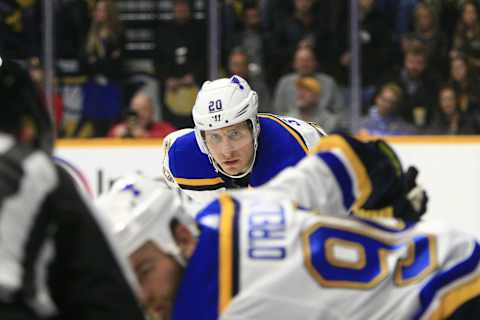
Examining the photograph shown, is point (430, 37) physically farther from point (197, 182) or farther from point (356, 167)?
point (356, 167)

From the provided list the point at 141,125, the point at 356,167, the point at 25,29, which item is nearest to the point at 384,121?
the point at 141,125

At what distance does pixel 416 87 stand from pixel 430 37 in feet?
1.05

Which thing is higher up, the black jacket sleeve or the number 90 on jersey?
the black jacket sleeve

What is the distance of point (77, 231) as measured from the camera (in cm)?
155

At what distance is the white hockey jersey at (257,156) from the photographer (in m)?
3.87

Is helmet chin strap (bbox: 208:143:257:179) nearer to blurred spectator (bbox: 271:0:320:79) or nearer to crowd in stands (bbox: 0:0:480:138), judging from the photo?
crowd in stands (bbox: 0:0:480:138)

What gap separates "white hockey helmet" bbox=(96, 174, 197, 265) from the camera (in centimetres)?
192

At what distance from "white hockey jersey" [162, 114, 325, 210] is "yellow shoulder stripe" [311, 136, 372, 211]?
5.42ft

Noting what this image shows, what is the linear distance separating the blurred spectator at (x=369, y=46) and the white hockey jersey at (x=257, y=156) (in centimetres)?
234

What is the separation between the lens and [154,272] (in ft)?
6.35

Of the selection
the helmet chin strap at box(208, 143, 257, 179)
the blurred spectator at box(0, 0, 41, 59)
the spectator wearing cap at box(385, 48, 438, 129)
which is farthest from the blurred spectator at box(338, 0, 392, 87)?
the helmet chin strap at box(208, 143, 257, 179)

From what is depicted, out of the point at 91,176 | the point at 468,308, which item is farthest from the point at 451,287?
the point at 91,176

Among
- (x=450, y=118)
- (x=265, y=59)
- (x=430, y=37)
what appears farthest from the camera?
(x=265, y=59)

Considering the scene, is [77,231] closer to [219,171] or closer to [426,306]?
[426,306]
